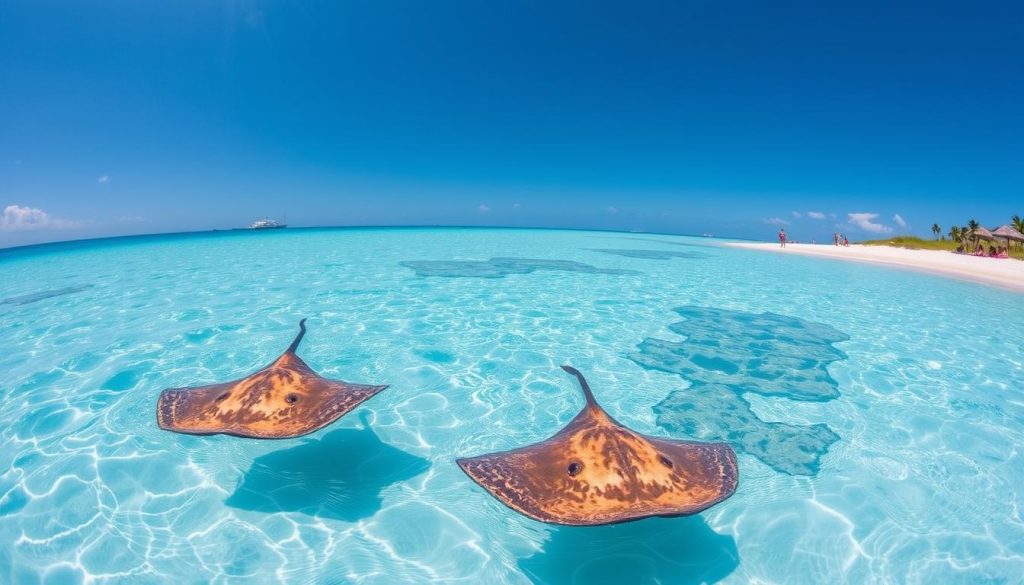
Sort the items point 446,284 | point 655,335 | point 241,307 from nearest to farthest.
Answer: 1. point 655,335
2. point 241,307
3. point 446,284

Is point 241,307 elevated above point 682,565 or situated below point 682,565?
above

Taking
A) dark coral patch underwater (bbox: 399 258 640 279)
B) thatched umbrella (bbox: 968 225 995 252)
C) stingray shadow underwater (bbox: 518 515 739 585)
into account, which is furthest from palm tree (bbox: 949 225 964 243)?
stingray shadow underwater (bbox: 518 515 739 585)

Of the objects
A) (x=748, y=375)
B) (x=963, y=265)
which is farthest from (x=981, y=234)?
(x=748, y=375)

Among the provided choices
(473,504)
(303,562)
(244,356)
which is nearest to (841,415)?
(473,504)

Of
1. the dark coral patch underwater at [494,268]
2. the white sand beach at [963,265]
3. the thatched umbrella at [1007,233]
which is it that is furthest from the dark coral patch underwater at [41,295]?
the thatched umbrella at [1007,233]

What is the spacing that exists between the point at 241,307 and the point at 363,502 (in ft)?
39.4

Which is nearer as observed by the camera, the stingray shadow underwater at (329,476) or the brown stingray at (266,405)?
the brown stingray at (266,405)

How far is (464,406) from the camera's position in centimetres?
767

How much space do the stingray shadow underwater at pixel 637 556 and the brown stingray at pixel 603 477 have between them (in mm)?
945

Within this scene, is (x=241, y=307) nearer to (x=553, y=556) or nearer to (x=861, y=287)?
(x=553, y=556)

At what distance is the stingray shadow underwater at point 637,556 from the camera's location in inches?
168

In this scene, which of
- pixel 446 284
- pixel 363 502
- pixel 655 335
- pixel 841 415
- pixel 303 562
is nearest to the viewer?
pixel 303 562

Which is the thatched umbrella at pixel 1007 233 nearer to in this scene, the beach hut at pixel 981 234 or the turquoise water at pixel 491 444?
the beach hut at pixel 981 234

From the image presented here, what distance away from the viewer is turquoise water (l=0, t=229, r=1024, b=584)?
4.48 m
